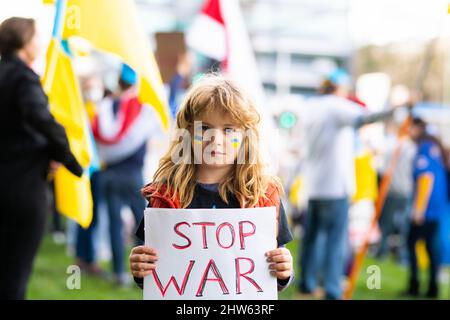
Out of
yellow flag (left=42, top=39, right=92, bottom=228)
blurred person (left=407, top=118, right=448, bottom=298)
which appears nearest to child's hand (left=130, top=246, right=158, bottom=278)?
yellow flag (left=42, top=39, right=92, bottom=228)

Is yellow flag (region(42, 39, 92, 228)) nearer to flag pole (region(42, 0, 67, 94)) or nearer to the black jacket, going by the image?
flag pole (region(42, 0, 67, 94))

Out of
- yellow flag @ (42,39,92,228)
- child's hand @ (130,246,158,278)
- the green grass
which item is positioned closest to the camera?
child's hand @ (130,246,158,278)

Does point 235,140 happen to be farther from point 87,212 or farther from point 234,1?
point 234,1

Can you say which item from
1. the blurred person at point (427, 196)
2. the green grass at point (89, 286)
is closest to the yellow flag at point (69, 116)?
the green grass at point (89, 286)

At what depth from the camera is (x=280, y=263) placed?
218 cm

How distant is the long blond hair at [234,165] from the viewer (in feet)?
7.37

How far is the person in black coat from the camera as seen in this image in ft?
11.0

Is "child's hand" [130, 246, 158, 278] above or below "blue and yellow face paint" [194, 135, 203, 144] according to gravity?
below

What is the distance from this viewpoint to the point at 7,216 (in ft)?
11.0

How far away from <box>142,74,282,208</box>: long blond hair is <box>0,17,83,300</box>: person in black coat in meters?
1.14

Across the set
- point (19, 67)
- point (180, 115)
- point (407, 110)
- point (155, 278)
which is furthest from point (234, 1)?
point (155, 278)

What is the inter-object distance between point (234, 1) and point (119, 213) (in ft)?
7.22

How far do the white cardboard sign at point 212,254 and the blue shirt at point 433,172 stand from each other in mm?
4895

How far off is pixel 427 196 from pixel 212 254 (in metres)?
4.94
